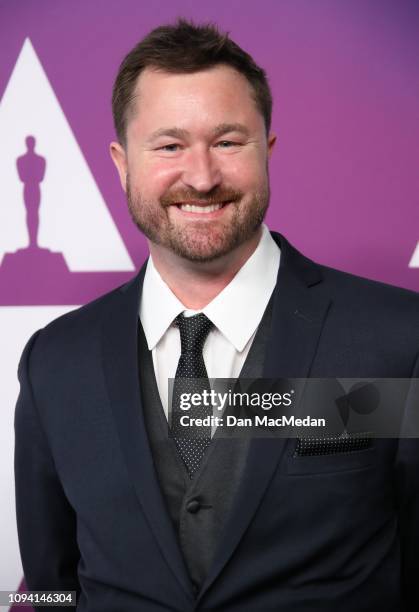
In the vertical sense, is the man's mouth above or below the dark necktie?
above

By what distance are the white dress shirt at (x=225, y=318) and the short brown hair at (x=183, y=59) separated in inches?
11.5

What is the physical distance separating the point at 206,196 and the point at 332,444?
1.62 ft

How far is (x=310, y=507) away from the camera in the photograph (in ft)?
4.95

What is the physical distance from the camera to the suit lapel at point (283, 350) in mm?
1477

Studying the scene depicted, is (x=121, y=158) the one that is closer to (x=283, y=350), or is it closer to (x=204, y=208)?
(x=204, y=208)

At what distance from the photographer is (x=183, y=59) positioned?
1.63m

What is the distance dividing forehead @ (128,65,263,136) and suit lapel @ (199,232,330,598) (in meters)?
0.28

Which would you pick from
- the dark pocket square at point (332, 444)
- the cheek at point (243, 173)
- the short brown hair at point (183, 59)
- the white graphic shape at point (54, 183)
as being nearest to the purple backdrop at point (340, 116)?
the white graphic shape at point (54, 183)

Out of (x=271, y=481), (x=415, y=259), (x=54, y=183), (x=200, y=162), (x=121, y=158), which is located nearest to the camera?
(x=271, y=481)

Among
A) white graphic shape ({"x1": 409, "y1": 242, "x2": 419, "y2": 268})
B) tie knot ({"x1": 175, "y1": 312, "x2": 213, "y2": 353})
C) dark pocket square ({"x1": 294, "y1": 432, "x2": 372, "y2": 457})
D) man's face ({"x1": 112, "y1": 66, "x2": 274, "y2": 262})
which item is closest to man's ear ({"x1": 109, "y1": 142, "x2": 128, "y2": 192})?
man's face ({"x1": 112, "y1": 66, "x2": 274, "y2": 262})

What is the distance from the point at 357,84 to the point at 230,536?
1.20 metres

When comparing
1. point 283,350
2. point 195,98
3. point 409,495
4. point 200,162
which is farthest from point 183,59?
point 409,495

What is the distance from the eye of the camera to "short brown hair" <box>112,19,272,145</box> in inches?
64.2

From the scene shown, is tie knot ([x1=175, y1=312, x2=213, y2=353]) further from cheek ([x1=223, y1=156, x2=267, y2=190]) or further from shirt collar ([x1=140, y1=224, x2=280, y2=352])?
cheek ([x1=223, y1=156, x2=267, y2=190])
